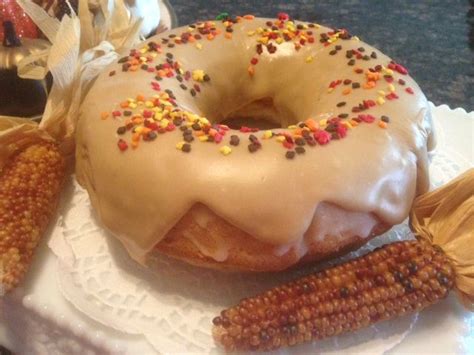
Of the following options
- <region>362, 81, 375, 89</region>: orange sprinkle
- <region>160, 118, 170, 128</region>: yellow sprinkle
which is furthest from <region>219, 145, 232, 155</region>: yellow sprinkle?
<region>362, 81, 375, 89</region>: orange sprinkle

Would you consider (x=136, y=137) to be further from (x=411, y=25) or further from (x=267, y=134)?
(x=411, y=25)

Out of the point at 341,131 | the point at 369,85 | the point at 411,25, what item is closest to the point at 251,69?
the point at 369,85

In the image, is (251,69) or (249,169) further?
(251,69)

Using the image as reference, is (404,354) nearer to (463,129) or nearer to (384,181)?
(384,181)

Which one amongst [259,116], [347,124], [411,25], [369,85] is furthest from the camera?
[411,25]

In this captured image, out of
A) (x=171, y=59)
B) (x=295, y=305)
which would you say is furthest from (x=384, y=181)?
(x=171, y=59)

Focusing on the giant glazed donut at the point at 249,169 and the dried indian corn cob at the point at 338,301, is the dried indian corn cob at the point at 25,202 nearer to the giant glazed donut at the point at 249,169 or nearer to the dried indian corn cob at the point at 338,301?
the giant glazed donut at the point at 249,169
